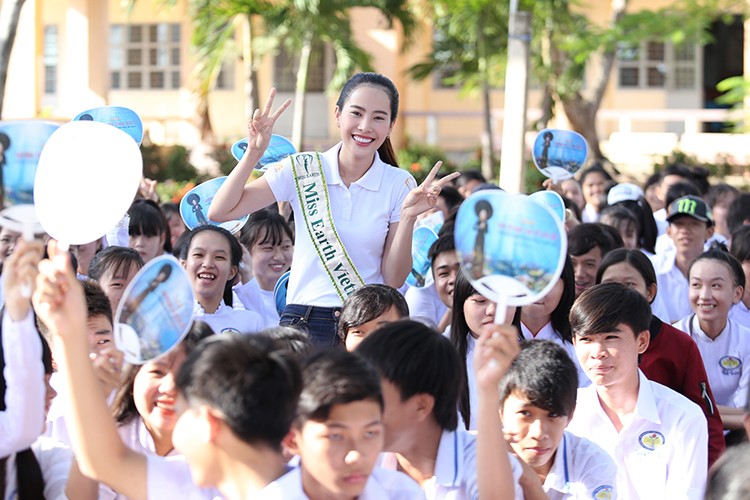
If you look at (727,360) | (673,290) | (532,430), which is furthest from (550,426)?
(673,290)

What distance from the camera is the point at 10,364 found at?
2580 mm

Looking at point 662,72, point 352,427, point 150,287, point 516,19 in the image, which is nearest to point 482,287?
point 352,427

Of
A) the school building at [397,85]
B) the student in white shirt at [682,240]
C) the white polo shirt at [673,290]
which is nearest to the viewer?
the white polo shirt at [673,290]

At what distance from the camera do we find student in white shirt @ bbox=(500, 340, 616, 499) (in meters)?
3.12

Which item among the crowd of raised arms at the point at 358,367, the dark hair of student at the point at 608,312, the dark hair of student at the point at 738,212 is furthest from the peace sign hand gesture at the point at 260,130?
the dark hair of student at the point at 738,212

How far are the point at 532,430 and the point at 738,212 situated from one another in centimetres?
493

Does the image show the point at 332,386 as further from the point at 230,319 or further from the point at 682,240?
the point at 682,240

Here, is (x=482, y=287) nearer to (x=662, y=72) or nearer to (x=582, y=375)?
(x=582, y=375)

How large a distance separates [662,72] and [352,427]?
21.6 m

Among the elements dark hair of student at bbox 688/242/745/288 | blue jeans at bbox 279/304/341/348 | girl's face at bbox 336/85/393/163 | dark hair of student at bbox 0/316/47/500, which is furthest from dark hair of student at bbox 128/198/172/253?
dark hair of student at bbox 0/316/47/500

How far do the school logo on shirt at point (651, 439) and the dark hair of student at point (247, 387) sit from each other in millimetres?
1593

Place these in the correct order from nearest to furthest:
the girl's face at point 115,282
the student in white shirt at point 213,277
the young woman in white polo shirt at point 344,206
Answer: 1. the young woman in white polo shirt at point 344,206
2. the girl's face at point 115,282
3. the student in white shirt at point 213,277

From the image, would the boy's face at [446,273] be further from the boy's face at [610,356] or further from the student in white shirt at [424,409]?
the student in white shirt at [424,409]

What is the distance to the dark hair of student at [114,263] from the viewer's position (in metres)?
4.61
